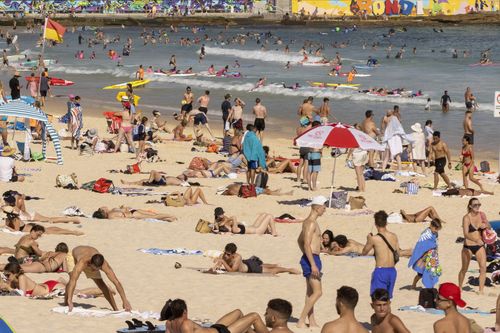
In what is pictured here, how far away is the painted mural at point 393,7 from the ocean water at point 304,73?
10432 millimetres

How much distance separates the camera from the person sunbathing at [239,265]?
1272 cm

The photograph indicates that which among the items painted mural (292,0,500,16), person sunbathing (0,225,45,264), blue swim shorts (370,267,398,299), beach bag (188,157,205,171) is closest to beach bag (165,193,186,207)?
beach bag (188,157,205,171)

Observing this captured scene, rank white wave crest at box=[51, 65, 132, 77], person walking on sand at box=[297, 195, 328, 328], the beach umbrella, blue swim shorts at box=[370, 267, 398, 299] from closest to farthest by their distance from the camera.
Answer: person walking on sand at box=[297, 195, 328, 328] → blue swim shorts at box=[370, 267, 398, 299] → the beach umbrella → white wave crest at box=[51, 65, 132, 77]

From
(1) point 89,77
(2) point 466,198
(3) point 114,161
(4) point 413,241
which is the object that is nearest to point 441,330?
(4) point 413,241

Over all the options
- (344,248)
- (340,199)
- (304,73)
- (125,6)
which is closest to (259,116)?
(340,199)

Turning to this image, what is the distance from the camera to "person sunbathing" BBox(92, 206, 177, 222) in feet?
52.6

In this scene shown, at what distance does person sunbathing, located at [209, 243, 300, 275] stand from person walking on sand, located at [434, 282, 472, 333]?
5.04 meters

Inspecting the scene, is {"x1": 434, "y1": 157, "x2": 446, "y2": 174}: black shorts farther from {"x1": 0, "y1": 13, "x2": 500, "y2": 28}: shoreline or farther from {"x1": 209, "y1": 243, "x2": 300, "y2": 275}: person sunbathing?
{"x1": 0, "y1": 13, "x2": 500, "y2": 28}: shoreline

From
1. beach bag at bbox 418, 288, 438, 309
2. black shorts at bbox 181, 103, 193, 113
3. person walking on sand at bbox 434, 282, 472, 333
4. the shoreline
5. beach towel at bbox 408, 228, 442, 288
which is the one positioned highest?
person walking on sand at bbox 434, 282, 472, 333

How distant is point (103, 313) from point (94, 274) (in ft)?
1.29

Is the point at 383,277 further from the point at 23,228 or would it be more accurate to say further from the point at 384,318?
the point at 23,228

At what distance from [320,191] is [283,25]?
284 ft

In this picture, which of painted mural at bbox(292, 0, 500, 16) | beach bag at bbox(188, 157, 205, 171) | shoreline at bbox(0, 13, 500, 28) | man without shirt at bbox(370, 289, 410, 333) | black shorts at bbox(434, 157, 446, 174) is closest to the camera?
man without shirt at bbox(370, 289, 410, 333)

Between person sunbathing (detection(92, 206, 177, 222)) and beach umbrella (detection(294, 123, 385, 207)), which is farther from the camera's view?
beach umbrella (detection(294, 123, 385, 207))
